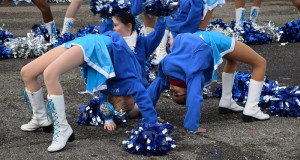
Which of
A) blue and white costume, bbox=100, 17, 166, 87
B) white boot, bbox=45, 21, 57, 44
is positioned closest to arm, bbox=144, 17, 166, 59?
blue and white costume, bbox=100, 17, 166, 87

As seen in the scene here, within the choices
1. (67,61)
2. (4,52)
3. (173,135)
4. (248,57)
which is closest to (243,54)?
(248,57)

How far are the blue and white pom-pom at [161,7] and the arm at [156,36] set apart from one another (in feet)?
0.41

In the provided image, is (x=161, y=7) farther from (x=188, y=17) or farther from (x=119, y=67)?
(x=188, y=17)

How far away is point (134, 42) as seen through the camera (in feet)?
16.4

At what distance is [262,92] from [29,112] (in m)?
2.16

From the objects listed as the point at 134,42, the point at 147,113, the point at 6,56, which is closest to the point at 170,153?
the point at 147,113

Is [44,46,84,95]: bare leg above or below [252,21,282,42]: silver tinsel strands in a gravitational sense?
above

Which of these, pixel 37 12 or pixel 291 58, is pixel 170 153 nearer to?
pixel 291 58

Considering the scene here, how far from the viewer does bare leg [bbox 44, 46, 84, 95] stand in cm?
414

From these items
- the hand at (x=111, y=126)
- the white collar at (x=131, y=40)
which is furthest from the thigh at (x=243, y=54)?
the hand at (x=111, y=126)

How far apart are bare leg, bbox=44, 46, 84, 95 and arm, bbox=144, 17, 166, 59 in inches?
35.4

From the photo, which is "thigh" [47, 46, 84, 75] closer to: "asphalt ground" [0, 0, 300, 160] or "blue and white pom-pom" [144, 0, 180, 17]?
"asphalt ground" [0, 0, 300, 160]

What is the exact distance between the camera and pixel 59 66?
417 cm

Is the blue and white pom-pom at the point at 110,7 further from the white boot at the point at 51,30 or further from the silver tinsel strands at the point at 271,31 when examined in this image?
the silver tinsel strands at the point at 271,31
